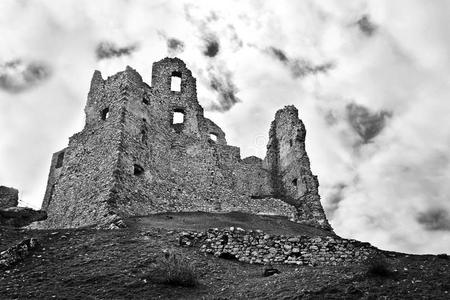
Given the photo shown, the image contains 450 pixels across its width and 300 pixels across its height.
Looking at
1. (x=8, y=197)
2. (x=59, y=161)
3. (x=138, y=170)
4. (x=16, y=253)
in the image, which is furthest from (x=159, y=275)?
→ (x=59, y=161)

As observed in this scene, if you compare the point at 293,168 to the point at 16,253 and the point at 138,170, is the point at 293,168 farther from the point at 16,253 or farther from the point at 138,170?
the point at 16,253

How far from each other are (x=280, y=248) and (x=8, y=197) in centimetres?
2643

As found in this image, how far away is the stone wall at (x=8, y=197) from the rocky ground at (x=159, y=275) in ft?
57.7

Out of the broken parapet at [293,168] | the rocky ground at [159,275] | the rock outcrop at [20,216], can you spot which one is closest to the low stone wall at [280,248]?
the rocky ground at [159,275]

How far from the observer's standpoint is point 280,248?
21109 millimetres

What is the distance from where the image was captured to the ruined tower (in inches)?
1265

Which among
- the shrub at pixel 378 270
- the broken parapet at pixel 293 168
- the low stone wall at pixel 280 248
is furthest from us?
the broken parapet at pixel 293 168

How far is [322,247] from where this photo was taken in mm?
20922

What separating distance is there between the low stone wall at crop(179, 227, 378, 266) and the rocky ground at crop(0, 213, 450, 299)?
0.52 meters

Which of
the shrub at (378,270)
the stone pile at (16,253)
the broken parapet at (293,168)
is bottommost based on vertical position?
the shrub at (378,270)

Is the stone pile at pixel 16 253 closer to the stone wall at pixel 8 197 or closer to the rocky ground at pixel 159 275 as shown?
the rocky ground at pixel 159 275

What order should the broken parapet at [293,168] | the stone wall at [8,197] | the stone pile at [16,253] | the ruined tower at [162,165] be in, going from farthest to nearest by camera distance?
the broken parapet at [293,168]
the stone wall at [8,197]
the ruined tower at [162,165]
the stone pile at [16,253]

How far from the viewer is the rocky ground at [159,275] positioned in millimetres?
14404

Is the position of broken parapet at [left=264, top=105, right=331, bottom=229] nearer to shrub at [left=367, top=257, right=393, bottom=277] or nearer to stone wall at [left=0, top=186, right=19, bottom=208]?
stone wall at [left=0, top=186, right=19, bottom=208]
